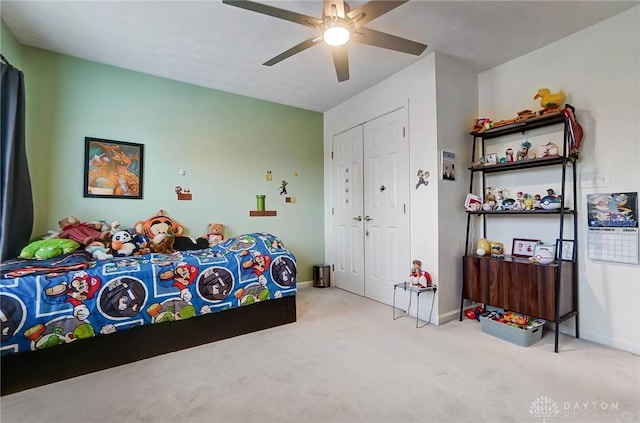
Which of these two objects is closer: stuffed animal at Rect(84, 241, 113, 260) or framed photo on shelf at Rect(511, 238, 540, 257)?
stuffed animal at Rect(84, 241, 113, 260)

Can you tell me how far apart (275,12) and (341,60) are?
0.60 m

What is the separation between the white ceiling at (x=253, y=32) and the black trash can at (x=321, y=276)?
2425mm

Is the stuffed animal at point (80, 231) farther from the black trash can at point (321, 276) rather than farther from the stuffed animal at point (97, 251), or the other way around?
the black trash can at point (321, 276)

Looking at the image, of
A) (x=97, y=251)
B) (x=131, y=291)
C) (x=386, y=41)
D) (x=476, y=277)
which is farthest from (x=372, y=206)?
(x=97, y=251)

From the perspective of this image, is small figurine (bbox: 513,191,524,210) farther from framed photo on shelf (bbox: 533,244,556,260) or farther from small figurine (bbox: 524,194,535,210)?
framed photo on shelf (bbox: 533,244,556,260)

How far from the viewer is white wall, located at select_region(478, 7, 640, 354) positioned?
217cm

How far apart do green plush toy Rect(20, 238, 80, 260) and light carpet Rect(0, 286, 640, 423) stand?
955 millimetres

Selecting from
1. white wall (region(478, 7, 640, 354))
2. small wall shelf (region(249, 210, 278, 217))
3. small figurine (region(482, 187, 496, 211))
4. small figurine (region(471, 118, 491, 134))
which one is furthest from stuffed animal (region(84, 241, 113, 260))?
white wall (region(478, 7, 640, 354))

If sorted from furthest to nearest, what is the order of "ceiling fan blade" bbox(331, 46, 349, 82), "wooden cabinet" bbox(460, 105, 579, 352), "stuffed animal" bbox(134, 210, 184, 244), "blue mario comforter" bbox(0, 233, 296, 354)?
Answer: 1. "stuffed animal" bbox(134, 210, 184, 244)
2. "wooden cabinet" bbox(460, 105, 579, 352)
3. "ceiling fan blade" bbox(331, 46, 349, 82)
4. "blue mario comforter" bbox(0, 233, 296, 354)

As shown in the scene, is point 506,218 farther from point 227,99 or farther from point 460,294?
point 227,99

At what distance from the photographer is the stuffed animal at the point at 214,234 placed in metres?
3.34

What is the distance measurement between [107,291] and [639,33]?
421cm

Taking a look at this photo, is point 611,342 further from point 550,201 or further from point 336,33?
point 336,33

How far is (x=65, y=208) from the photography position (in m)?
2.75
